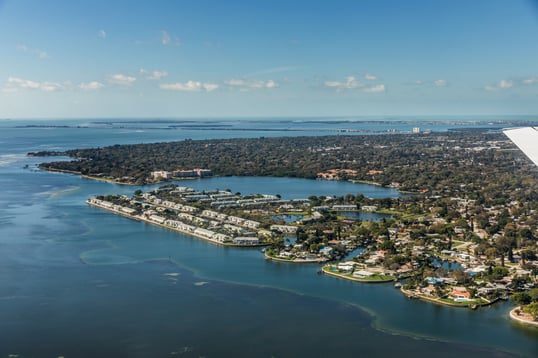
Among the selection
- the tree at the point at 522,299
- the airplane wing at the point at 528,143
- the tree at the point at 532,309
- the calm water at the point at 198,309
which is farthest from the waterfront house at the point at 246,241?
the tree at the point at 532,309

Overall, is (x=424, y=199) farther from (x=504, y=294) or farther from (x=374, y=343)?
(x=374, y=343)

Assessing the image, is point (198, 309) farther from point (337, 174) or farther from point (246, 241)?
point (337, 174)

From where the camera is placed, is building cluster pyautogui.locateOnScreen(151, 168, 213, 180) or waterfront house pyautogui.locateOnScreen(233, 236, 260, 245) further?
building cluster pyautogui.locateOnScreen(151, 168, 213, 180)

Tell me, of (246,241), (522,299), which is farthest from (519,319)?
(246,241)

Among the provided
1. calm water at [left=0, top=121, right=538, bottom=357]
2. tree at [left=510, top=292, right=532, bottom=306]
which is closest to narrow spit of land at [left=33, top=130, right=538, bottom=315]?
tree at [left=510, top=292, right=532, bottom=306]

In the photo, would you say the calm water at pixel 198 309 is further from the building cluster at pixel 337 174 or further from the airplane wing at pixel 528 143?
the building cluster at pixel 337 174

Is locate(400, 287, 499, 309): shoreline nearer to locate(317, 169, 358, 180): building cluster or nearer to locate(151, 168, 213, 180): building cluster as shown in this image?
locate(317, 169, 358, 180): building cluster

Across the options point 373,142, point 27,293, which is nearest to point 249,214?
point 27,293
